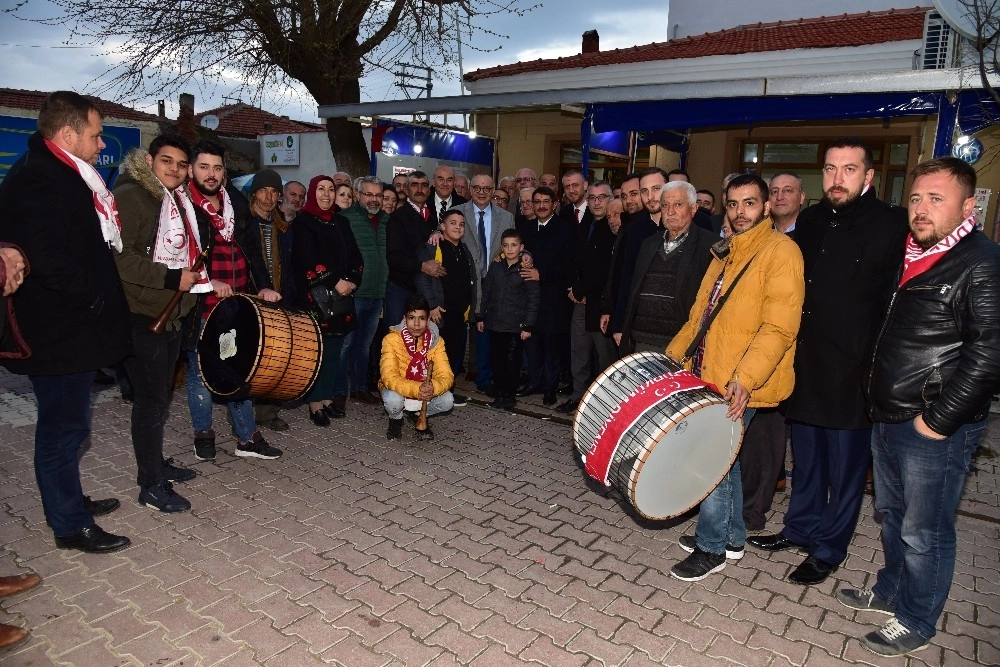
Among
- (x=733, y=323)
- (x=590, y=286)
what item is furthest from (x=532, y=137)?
(x=733, y=323)

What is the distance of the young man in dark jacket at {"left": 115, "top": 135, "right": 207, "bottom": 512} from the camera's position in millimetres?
3887

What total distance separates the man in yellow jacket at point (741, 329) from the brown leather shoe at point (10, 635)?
10.1 ft

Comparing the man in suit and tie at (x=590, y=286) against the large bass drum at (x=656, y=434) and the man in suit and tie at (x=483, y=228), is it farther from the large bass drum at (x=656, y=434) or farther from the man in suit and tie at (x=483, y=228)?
the large bass drum at (x=656, y=434)

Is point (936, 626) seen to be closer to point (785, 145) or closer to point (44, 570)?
point (44, 570)

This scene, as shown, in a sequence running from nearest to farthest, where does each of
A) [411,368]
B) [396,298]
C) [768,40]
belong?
[411,368], [396,298], [768,40]

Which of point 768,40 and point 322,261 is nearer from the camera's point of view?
point 322,261

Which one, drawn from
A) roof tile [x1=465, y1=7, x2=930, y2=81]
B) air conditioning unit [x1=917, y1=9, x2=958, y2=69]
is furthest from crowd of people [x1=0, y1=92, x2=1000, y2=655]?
roof tile [x1=465, y1=7, x2=930, y2=81]

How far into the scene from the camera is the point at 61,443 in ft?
11.6

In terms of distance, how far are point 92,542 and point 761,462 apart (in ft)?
12.8

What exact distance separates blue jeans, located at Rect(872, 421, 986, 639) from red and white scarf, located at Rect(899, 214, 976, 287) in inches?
25.8

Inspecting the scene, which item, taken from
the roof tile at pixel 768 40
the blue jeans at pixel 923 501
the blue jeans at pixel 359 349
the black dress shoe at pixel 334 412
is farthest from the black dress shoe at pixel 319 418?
the roof tile at pixel 768 40

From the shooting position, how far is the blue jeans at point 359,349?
636 centimetres

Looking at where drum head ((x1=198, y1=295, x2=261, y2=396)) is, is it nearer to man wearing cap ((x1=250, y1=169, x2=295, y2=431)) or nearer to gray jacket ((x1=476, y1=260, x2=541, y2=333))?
man wearing cap ((x1=250, y1=169, x2=295, y2=431))

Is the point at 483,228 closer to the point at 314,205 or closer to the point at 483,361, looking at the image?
the point at 483,361
